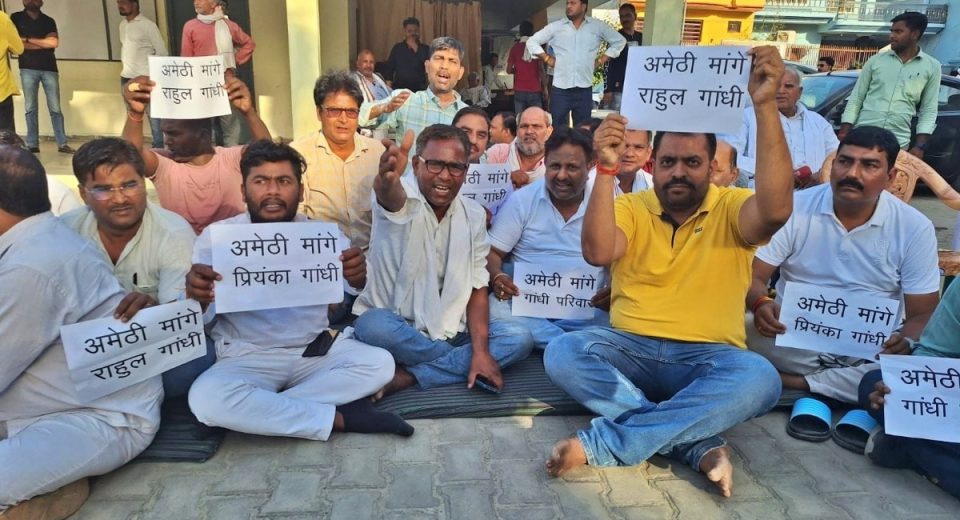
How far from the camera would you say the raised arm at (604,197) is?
2535 millimetres

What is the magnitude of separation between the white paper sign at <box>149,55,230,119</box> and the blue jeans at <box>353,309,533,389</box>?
5.33 feet

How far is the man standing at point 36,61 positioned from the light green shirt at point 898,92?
362 inches

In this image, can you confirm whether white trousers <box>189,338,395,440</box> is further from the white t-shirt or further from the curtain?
the curtain

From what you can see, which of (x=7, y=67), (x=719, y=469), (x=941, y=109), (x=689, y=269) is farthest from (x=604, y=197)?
(x=941, y=109)

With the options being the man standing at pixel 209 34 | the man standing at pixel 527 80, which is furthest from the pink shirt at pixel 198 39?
the man standing at pixel 527 80

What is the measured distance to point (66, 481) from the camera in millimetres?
2264

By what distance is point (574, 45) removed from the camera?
24.5ft

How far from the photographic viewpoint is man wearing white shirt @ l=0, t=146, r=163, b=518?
2170mm

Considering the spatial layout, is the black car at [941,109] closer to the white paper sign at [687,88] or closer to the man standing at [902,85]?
the man standing at [902,85]

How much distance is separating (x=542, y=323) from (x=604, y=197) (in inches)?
51.3

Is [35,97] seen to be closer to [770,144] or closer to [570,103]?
[570,103]

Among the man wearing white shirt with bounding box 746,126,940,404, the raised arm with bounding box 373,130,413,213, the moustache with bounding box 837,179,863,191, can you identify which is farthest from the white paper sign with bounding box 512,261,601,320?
the moustache with bounding box 837,179,863,191

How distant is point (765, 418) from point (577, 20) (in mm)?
5576

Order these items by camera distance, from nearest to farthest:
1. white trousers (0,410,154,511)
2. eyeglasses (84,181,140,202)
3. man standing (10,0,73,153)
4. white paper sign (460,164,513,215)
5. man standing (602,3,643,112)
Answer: white trousers (0,410,154,511), eyeglasses (84,181,140,202), white paper sign (460,164,513,215), man standing (10,0,73,153), man standing (602,3,643,112)
